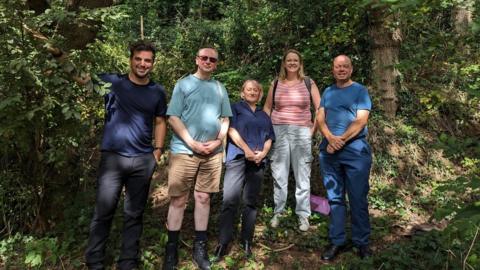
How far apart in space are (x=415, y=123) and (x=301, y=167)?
4.23 metres

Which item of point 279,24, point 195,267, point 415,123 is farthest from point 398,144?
point 195,267

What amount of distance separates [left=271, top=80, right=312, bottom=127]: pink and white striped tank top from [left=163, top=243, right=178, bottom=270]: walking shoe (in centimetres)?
182

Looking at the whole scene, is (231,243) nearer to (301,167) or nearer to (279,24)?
(301,167)

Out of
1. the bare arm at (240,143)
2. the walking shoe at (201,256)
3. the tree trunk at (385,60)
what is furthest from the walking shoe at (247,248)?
the tree trunk at (385,60)

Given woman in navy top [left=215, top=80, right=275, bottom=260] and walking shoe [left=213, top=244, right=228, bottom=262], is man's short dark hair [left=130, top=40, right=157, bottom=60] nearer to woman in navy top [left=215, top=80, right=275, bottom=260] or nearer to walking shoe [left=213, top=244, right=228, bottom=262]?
woman in navy top [left=215, top=80, right=275, bottom=260]

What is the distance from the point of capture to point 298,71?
469cm

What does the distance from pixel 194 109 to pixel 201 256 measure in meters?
1.48

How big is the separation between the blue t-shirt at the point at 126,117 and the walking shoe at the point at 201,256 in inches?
44.4

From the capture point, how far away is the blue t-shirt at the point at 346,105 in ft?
13.5

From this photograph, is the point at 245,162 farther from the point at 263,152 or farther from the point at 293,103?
the point at 293,103

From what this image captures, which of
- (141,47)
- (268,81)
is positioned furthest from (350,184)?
(268,81)

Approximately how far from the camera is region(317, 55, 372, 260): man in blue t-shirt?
4098 millimetres

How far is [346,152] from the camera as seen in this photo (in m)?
4.13

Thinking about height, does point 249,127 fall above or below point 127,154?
above
